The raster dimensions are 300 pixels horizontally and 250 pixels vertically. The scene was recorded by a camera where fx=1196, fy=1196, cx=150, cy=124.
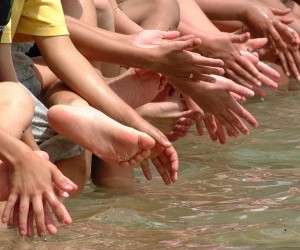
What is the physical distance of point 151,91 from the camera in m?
4.21

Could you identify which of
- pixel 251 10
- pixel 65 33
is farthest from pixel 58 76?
pixel 251 10

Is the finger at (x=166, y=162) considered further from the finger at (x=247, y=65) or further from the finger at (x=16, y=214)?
the finger at (x=16, y=214)

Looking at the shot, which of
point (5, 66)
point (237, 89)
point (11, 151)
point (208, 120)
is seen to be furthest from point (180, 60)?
point (11, 151)

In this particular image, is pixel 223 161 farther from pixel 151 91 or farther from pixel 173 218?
pixel 173 218

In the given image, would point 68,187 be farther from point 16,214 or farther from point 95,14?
point 95,14

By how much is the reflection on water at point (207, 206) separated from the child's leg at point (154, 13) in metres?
0.54

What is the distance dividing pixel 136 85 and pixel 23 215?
124 cm

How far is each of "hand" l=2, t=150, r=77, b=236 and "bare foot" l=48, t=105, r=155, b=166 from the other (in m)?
0.40

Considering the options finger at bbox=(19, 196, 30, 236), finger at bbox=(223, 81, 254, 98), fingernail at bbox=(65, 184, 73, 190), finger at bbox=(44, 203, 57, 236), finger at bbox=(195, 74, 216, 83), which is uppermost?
fingernail at bbox=(65, 184, 73, 190)

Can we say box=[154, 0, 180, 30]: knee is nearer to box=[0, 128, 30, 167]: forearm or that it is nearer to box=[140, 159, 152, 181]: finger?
box=[140, 159, 152, 181]: finger

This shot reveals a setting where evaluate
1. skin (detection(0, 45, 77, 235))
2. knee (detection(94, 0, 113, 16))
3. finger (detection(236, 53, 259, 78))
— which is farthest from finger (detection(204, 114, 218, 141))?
skin (detection(0, 45, 77, 235))

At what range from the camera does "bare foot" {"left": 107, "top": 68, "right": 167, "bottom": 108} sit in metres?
4.19

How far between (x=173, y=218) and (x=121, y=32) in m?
1.11

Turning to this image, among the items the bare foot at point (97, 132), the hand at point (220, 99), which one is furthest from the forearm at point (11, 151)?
the hand at point (220, 99)
